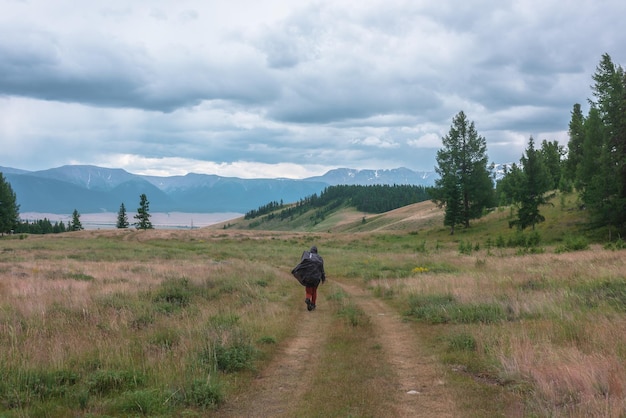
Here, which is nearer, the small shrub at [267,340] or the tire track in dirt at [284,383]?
the tire track in dirt at [284,383]

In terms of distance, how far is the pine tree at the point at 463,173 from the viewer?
202ft

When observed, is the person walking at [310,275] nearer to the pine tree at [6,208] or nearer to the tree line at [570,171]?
the tree line at [570,171]

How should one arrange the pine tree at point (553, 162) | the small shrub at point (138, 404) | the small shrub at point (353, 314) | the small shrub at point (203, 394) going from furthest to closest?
the pine tree at point (553, 162) < the small shrub at point (353, 314) < the small shrub at point (203, 394) < the small shrub at point (138, 404)

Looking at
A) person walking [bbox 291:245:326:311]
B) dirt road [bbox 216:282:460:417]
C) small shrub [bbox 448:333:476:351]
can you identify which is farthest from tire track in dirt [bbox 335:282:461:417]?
person walking [bbox 291:245:326:311]

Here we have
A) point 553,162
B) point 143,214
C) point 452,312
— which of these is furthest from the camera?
point 143,214

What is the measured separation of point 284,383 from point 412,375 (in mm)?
2269

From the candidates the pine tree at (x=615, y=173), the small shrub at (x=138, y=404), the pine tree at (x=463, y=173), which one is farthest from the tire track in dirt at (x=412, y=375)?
the pine tree at (x=463, y=173)

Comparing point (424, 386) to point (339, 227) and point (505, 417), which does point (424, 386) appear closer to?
point (505, 417)

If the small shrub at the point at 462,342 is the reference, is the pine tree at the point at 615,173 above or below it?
above

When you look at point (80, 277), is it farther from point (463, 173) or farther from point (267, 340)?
point (463, 173)

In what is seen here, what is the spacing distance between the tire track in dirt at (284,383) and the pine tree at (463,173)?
179 ft

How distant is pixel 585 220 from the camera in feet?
153

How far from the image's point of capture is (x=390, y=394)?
6.81 m

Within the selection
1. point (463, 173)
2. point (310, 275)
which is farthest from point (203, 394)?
point (463, 173)
